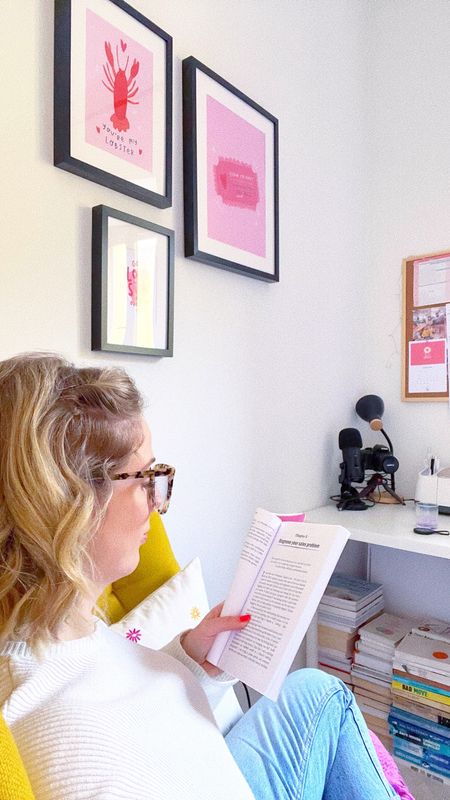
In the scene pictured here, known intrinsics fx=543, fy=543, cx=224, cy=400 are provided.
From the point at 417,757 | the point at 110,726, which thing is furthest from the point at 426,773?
the point at 110,726

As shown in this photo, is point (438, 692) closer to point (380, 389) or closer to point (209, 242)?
point (380, 389)

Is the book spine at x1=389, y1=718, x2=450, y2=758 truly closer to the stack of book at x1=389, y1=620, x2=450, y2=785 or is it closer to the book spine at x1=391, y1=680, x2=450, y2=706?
the stack of book at x1=389, y1=620, x2=450, y2=785

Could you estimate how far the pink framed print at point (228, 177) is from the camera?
53.9 inches

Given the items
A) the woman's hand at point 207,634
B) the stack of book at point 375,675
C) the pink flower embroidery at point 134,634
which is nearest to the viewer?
the woman's hand at point 207,634

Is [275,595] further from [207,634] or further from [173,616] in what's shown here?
[173,616]

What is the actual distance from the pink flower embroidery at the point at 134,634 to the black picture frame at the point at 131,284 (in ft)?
1.80

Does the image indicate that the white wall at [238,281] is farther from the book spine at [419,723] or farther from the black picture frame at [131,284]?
the book spine at [419,723]

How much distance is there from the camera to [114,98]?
3.82 feet

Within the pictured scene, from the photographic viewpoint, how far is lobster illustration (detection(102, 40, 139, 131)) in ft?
3.77

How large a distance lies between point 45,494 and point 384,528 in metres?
1.21

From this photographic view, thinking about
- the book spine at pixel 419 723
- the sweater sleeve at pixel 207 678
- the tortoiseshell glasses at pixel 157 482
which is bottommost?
the book spine at pixel 419 723

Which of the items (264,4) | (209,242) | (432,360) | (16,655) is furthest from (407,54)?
(16,655)

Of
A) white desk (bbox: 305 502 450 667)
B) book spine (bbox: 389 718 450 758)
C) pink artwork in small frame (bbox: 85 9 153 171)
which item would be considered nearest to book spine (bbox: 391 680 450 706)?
book spine (bbox: 389 718 450 758)

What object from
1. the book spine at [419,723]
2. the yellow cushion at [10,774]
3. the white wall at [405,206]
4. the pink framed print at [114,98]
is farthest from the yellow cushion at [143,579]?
the white wall at [405,206]
